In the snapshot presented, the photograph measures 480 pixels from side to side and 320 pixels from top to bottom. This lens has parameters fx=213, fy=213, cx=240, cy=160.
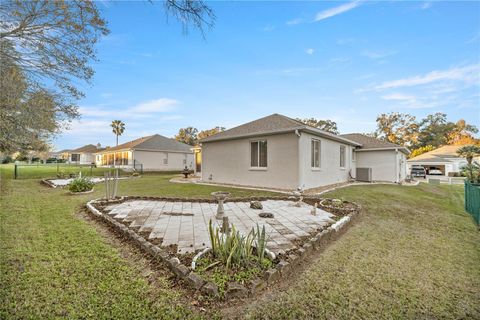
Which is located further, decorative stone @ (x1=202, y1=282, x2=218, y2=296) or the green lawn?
decorative stone @ (x1=202, y1=282, x2=218, y2=296)

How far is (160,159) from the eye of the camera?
27422 mm

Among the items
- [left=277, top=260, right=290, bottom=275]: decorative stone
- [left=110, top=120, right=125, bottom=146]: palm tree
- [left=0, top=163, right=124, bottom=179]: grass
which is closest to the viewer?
[left=277, top=260, right=290, bottom=275]: decorative stone

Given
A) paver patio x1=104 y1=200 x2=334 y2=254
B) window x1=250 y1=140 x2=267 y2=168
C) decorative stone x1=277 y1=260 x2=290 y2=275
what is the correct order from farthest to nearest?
window x1=250 y1=140 x2=267 y2=168, paver patio x1=104 y1=200 x2=334 y2=254, decorative stone x1=277 y1=260 x2=290 y2=275

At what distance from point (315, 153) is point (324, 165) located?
4.13ft

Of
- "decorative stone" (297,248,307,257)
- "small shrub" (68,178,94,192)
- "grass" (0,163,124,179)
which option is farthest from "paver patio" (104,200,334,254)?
"grass" (0,163,124,179)

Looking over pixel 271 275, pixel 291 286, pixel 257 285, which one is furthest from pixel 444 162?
pixel 257 285

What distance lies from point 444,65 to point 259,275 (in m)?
14.2

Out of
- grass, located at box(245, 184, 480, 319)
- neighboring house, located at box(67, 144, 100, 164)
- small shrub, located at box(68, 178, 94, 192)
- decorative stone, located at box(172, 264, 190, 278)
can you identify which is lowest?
A: grass, located at box(245, 184, 480, 319)

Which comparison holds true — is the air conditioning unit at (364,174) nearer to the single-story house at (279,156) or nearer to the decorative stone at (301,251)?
the single-story house at (279,156)

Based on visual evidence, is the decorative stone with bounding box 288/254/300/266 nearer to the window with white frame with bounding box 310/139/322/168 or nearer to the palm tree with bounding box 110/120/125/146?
the window with white frame with bounding box 310/139/322/168

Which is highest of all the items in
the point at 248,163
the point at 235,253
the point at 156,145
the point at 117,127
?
the point at 117,127

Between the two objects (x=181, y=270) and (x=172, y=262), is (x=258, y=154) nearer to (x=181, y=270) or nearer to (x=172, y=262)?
(x=172, y=262)

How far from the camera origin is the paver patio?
3869 mm

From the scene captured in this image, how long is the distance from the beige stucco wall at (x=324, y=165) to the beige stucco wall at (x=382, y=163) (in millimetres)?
2241
